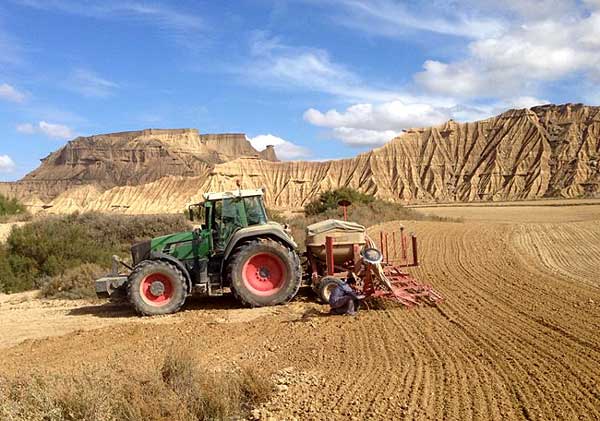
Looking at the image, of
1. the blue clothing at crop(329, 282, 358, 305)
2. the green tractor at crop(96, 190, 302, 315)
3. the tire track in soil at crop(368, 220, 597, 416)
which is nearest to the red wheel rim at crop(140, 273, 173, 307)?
the green tractor at crop(96, 190, 302, 315)

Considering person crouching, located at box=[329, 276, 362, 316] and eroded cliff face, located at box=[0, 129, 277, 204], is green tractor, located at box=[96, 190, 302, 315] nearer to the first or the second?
person crouching, located at box=[329, 276, 362, 316]

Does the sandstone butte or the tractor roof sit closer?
the tractor roof

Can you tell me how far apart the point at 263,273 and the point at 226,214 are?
4.21ft

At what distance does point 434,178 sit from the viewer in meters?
89.9

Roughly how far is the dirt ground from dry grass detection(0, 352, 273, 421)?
1.19 ft

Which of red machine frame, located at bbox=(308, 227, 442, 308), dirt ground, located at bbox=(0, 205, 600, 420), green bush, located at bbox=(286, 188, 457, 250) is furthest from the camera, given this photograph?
green bush, located at bbox=(286, 188, 457, 250)

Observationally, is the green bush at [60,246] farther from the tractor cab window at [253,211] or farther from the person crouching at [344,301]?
the person crouching at [344,301]

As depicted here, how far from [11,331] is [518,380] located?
27.1 ft


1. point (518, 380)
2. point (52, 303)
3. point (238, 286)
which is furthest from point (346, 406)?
point (52, 303)

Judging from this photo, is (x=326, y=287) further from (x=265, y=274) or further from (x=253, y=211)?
(x=253, y=211)

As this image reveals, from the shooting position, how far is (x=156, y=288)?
10.0 meters

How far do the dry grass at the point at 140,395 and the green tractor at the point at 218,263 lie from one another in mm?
4386

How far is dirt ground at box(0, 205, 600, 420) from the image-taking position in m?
5.02

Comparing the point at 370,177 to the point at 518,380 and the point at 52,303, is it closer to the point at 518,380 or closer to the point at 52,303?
the point at 52,303
